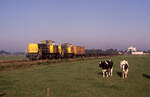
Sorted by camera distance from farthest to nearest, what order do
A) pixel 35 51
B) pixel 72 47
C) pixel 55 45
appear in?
pixel 72 47 → pixel 55 45 → pixel 35 51

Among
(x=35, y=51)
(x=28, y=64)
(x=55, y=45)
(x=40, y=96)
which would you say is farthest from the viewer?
(x=55, y=45)

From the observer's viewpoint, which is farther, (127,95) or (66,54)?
(66,54)

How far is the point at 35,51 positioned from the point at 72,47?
17.5 m

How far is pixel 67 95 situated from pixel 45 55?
33.1 metres

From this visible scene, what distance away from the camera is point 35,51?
140 feet

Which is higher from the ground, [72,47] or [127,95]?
[72,47]

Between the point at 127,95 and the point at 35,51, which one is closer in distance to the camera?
the point at 127,95

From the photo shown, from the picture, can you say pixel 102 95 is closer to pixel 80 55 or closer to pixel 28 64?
pixel 28 64

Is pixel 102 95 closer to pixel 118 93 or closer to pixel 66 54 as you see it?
pixel 118 93

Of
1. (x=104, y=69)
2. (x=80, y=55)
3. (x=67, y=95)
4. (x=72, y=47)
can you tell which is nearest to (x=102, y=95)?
(x=67, y=95)

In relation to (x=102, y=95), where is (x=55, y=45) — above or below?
above

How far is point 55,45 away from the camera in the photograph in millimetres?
48344

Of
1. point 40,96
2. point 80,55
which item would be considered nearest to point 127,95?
point 40,96

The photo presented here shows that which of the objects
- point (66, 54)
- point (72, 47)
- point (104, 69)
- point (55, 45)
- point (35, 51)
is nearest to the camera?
point (104, 69)
